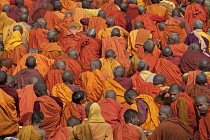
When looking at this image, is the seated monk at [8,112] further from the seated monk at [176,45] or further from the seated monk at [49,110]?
the seated monk at [176,45]

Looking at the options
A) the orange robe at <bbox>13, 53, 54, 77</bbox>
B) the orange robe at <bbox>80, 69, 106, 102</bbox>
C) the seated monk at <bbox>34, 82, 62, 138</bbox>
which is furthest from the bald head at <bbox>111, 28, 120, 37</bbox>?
the seated monk at <bbox>34, 82, 62, 138</bbox>

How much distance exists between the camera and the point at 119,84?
16.8m

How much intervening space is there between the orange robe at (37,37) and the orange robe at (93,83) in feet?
11.3

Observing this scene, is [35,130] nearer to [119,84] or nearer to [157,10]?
[119,84]

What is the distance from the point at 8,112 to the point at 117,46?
5.71 metres

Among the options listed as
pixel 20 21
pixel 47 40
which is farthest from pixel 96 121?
pixel 20 21

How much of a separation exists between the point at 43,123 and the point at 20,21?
764 cm

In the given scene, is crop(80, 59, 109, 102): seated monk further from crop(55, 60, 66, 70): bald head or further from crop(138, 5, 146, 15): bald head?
crop(138, 5, 146, 15): bald head

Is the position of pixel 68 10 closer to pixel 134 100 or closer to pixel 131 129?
pixel 134 100

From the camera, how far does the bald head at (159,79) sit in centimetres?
1662

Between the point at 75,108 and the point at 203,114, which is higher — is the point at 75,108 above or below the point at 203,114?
below

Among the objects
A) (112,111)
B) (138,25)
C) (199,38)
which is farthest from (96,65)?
(199,38)

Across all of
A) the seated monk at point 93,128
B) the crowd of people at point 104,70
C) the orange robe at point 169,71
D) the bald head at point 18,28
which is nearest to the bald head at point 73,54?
the crowd of people at point 104,70

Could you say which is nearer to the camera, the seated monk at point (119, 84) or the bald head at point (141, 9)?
the seated monk at point (119, 84)
